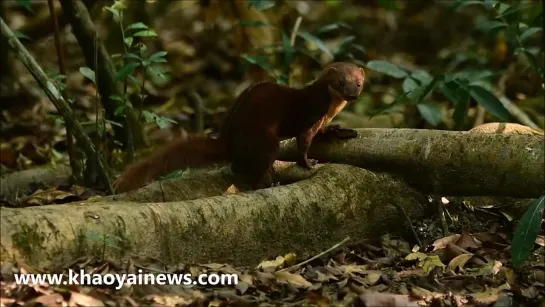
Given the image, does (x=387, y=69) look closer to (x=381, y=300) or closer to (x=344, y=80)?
(x=344, y=80)

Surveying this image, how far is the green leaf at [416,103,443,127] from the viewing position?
5.79 m

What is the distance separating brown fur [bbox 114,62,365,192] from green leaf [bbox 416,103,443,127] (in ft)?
4.51

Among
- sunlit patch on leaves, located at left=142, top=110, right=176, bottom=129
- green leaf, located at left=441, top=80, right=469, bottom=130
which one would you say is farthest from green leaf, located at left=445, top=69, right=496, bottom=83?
sunlit patch on leaves, located at left=142, top=110, right=176, bottom=129

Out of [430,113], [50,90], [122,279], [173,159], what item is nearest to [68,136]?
[50,90]

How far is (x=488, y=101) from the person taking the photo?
515 centimetres

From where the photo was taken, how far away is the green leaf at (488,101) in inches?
200

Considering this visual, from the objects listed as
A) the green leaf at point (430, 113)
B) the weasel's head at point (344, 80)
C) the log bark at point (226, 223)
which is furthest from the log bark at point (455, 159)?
the green leaf at point (430, 113)

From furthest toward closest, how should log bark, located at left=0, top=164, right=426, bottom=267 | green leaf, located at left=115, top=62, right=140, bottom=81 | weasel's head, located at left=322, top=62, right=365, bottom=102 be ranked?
green leaf, located at left=115, top=62, right=140, bottom=81, weasel's head, located at left=322, top=62, right=365, bottom=102, log bark, located at left=0, top=164, right=426, bottom=267

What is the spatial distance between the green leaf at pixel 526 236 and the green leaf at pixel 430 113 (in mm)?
2328

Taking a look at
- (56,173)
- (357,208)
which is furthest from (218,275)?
(56,173)

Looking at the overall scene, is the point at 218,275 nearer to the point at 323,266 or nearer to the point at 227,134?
the point at 323,266

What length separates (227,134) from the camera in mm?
4371

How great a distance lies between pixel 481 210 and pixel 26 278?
242 cm

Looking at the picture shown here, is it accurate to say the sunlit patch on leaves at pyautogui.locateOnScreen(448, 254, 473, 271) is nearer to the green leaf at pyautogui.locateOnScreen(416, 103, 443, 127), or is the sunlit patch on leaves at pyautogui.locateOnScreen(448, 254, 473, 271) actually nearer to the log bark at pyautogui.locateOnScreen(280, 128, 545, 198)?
the log bark at pyautogui.locateOnScreen(280, 128, 545, 198)
